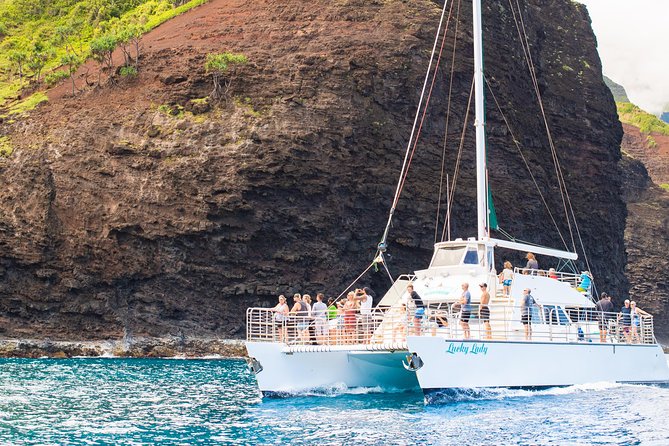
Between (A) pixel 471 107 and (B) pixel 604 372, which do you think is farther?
(A) pixel 471 107

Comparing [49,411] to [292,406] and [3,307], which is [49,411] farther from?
[3,307]

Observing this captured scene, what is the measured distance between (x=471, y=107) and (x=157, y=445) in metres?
43.6

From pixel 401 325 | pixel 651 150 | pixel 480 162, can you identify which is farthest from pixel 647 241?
pixel 401 325

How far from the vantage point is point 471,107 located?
5959 centimetres

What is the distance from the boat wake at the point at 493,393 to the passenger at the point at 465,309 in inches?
59.6

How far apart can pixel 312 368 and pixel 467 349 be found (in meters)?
4.68

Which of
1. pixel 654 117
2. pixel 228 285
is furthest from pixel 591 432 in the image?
pixel 654 117

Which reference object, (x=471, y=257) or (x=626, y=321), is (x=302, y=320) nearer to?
(x=471, y=257)

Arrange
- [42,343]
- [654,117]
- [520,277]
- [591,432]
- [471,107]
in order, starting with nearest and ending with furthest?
[591,432] < [520,277] < [42,343] < [471,107] < [654,117]

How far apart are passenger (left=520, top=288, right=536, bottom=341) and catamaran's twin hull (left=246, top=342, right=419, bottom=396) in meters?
3.69

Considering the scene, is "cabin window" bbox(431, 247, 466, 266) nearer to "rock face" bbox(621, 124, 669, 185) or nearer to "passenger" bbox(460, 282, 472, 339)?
"passenger" bbox(460, 282, 472, 339)

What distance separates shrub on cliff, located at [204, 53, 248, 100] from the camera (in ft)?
182

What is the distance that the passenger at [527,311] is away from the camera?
26.9m

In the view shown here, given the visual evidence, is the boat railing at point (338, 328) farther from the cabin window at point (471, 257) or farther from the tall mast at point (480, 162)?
the tall mast at point (480, 162)
